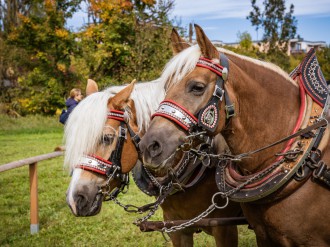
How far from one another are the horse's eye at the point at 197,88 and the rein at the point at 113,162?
0.97m

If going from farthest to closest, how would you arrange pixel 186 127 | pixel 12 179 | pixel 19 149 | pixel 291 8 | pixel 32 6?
pixel 291 8 < pixel 32 6 < pixel 19 149 < pixel 12 179 < pixel 186 127

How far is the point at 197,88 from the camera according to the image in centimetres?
219

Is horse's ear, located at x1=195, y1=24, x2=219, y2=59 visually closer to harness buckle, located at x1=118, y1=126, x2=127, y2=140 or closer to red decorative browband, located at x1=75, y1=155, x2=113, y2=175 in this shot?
harness buckle, located at x1=118, y1=126, x2=127, y2=140

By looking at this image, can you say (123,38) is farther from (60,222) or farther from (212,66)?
(212,66)

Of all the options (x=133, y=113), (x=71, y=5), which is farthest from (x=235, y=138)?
(x=71, y=5)

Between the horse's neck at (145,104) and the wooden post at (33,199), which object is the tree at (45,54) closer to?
the wooden post at (33,199)

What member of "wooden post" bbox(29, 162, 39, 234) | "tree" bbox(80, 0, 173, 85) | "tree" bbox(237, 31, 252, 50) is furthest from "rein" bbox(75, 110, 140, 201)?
"tree" bbox(237, 31, 252, 50)

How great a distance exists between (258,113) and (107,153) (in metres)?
1.12

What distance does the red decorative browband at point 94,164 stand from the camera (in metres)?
2.86

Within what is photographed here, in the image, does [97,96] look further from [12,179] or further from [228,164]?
[12,179]

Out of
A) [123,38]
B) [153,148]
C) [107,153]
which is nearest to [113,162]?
[107,153]

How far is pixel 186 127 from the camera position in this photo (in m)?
2.14

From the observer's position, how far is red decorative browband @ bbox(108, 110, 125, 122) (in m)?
3.04

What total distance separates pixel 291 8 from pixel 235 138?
30193 millimetres
